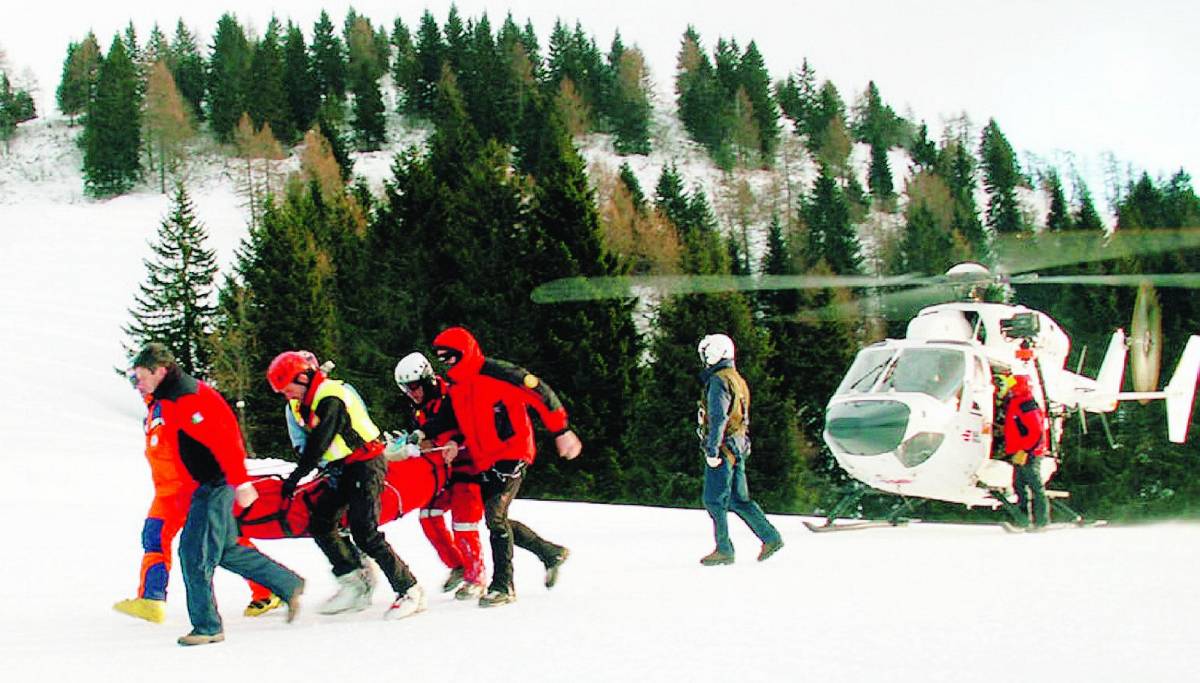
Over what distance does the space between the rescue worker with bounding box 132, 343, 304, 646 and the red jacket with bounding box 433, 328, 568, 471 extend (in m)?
1.68

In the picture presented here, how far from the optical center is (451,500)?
26.4 ft

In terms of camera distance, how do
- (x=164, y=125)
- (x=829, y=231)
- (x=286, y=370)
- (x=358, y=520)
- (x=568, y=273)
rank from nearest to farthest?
(x=286, y=370) → (x=358, y=520) → (x=568, y=273) → (x=829, y=231) → (x=164, y=125)

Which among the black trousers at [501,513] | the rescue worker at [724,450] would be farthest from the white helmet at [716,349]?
the black trousers at [501,513]

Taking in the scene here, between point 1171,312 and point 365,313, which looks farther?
point 1171,312

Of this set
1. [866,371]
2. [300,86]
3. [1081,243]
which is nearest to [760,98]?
[300,86]

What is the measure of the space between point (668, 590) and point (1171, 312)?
38.9 metres

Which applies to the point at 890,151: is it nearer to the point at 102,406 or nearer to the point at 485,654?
the point at 102,406

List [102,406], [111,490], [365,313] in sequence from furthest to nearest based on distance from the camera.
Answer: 1. [102,406]
2. [365,313]
3. [111,490]


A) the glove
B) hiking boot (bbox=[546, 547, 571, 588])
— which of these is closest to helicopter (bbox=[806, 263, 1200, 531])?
hiking boot (bbox=[546, 547, 571, 588])

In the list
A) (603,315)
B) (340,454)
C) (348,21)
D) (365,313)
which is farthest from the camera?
(348,21)

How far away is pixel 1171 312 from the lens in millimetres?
40500

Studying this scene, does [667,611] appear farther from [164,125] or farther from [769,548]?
[164,125]

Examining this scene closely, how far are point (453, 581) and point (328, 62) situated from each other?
100025 millimetres

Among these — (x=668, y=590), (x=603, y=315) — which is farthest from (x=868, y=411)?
(x=603, y=315)
